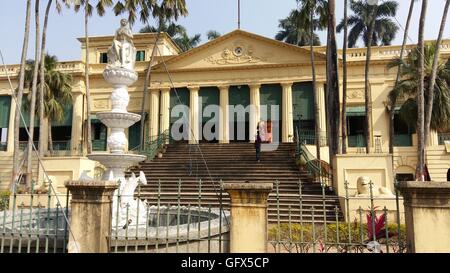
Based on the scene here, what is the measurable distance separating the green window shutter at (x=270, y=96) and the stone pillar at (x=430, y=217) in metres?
23.9

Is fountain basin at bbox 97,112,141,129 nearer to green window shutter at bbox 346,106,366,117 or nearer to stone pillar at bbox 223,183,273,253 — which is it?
stone pillar at bbox 223,183,273,253

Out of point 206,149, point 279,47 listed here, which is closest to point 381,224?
point 206,149

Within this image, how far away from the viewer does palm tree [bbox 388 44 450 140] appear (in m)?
20.9

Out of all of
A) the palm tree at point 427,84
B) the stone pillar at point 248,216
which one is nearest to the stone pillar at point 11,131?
the palm tree at point 427,84

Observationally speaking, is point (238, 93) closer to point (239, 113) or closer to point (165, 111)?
point (239, 113)

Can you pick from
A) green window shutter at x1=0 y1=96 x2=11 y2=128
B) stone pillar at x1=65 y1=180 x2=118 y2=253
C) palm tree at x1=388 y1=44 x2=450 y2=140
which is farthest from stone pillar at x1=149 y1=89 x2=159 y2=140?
stone pillar at x1=65 y1=180 x2=118 y2=253

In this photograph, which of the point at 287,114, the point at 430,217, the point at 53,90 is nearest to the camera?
the point at 430,217

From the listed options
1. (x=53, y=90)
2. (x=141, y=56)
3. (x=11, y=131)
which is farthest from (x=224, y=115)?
(x=11, y=131)

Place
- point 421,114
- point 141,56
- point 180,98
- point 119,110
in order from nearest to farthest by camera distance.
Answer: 1. point 119,110
2. point 421,114
3. point 180,98
4. point 141,56

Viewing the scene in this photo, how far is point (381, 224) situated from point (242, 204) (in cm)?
450

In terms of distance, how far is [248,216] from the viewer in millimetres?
5492

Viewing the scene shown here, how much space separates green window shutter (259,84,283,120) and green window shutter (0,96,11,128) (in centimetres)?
2103

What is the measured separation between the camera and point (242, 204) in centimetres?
551

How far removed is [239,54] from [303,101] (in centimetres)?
621
